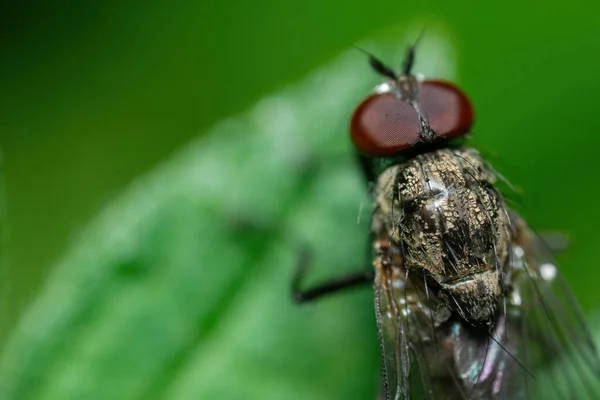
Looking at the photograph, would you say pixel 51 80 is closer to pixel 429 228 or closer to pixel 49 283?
pixel 49 283

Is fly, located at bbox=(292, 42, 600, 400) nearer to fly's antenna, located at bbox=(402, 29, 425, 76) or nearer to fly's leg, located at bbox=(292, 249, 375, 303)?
fly's antenna, located at bbox=(402, 29, 425, 76)

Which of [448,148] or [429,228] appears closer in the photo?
[429,228]

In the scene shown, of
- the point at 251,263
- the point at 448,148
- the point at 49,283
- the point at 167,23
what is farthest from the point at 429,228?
the point at 167,23

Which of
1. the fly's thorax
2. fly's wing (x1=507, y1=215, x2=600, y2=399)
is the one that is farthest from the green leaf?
fly's wing (x1=507, y1=215, x2=600, y2=399)

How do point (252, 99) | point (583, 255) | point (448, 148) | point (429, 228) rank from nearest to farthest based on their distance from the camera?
point (429, 228) < point (448, 148) < point (583, 255) < point (252, 99)

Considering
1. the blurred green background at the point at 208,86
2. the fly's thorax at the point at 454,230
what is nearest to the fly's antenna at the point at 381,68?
the fly's thorax at the point at 454,230

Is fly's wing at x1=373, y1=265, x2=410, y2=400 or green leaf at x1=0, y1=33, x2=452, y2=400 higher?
green leaf at x1=0, y1=33, x2=452, y2=400

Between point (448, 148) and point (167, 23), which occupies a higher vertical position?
point (167, 23)
